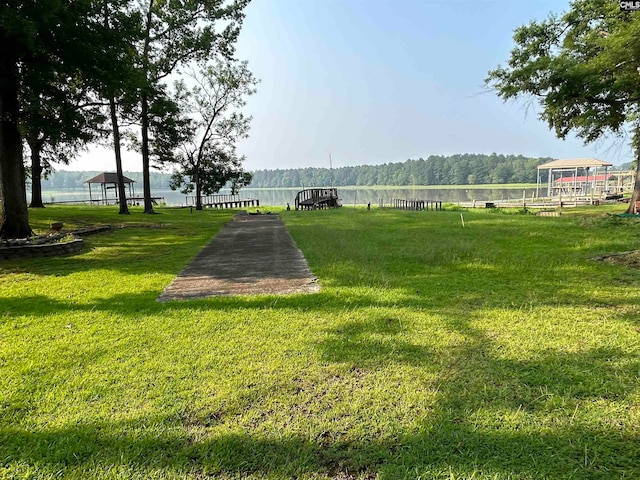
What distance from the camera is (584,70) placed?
8.20 metres

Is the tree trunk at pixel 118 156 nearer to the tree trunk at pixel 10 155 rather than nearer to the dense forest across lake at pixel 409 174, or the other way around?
the tree trunk at pixel 10 155

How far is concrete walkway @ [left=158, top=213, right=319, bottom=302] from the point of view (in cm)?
468

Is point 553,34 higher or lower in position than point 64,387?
higher

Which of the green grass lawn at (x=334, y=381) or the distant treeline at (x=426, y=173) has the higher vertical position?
the distant treeline at (x=426, y=173)

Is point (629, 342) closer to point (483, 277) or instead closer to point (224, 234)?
point (483, 277)

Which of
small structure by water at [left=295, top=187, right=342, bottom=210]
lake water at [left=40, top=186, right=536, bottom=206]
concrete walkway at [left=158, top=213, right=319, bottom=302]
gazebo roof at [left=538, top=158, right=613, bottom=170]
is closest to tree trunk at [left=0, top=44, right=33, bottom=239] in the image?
concrete walkway at [left=158, top=213, right=319, bottom=302]

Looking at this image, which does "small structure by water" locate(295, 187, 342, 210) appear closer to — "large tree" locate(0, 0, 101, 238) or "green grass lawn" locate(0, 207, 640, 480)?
"large tree" locate(0, 0, 101, 238)

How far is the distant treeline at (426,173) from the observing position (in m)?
107

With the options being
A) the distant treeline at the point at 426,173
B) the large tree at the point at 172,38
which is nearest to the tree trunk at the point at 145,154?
the large tree at the point at 172,38

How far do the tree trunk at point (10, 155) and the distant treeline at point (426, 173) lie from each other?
113 meters

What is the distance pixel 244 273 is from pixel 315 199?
2556 cm

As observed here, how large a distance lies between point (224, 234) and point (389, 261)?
251 inches

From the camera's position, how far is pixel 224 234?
11.2m

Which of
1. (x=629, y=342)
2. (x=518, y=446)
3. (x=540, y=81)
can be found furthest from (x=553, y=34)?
(x=518, y=446)
